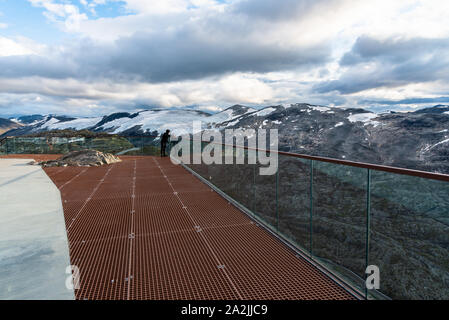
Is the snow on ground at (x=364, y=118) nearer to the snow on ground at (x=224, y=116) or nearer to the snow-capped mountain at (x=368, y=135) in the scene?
the snow-capped mountain at (x=368, y=135)

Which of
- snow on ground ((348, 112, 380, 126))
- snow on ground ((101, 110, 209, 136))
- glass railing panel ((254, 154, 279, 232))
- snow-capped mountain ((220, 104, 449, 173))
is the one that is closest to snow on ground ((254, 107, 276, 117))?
snow-capped mountain ((220, 104, 449, 173))

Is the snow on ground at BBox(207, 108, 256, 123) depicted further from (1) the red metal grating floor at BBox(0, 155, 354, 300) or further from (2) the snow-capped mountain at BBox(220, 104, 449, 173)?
(1) the red metal grating floor at BBox(0, 155, 354, 300)

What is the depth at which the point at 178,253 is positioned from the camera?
3.36m

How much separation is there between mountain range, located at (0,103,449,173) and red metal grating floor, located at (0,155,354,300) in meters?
99.9

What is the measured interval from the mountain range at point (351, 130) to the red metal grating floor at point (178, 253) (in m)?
99.9

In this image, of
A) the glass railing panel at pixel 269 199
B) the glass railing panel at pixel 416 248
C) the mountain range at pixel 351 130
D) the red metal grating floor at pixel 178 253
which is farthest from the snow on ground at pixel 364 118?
the red metal grating floor at pixel 178 253

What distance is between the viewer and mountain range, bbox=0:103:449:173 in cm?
12350

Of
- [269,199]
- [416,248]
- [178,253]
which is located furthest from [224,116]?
[178,253]

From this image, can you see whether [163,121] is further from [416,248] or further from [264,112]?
[416,248]

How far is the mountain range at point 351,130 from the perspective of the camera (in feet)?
405

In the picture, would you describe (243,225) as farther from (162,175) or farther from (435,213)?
(435,213)

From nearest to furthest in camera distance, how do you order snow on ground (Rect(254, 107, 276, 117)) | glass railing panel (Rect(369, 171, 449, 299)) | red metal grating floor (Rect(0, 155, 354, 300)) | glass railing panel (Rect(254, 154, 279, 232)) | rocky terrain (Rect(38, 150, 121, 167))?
red metal grating floor (Rect(0, 155, 354, 300)) → glass railing panel (Rect(254, 154, 279, 232)) → rocky terrain (Rect(38, 150, 121, 167)) → glass railing panel (Rect(369, 171, 449, 299)) → snow on ground (Rect(254, 107, 276, 117))

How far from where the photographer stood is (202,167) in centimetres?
814

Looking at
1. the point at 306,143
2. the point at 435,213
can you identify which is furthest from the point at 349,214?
the point at 306,143
